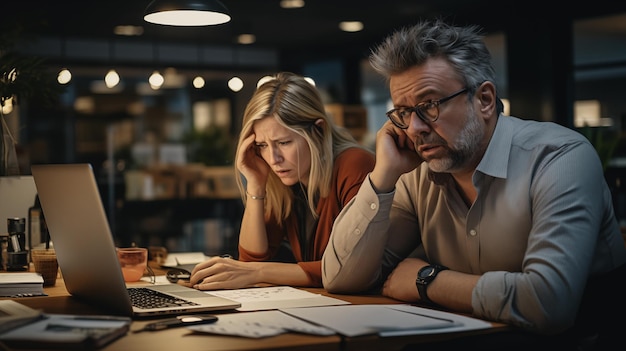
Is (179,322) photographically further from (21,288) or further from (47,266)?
(47,266)

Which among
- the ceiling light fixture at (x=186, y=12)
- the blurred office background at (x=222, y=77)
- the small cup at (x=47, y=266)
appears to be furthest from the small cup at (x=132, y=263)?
the blurred office background at (x=222, y=77)

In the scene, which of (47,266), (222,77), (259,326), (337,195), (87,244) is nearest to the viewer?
(259,326)

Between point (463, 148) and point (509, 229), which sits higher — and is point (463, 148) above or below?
above

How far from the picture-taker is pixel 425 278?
1.90 metres

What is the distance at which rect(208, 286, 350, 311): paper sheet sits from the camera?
1.92m

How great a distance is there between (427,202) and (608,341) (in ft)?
Result: 1.96

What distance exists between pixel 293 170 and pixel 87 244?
41.8 inches

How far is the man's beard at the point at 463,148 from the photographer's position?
198 cm

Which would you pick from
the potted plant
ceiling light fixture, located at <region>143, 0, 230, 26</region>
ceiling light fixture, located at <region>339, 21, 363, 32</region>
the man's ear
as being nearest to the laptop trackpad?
the man's ear

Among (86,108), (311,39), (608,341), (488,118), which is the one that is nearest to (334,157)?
(488,118)

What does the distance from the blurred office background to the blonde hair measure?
238 centimetres

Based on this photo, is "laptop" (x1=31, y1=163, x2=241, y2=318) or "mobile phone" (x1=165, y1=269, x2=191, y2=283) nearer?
"laptop" (x1=31, y1=163, x2=241, y2=318)

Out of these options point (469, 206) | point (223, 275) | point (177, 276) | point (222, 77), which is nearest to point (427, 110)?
point (469, 206)

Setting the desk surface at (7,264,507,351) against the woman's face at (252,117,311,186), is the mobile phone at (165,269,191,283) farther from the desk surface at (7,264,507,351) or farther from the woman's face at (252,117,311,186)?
the desk surface at (7,264,507,351)
